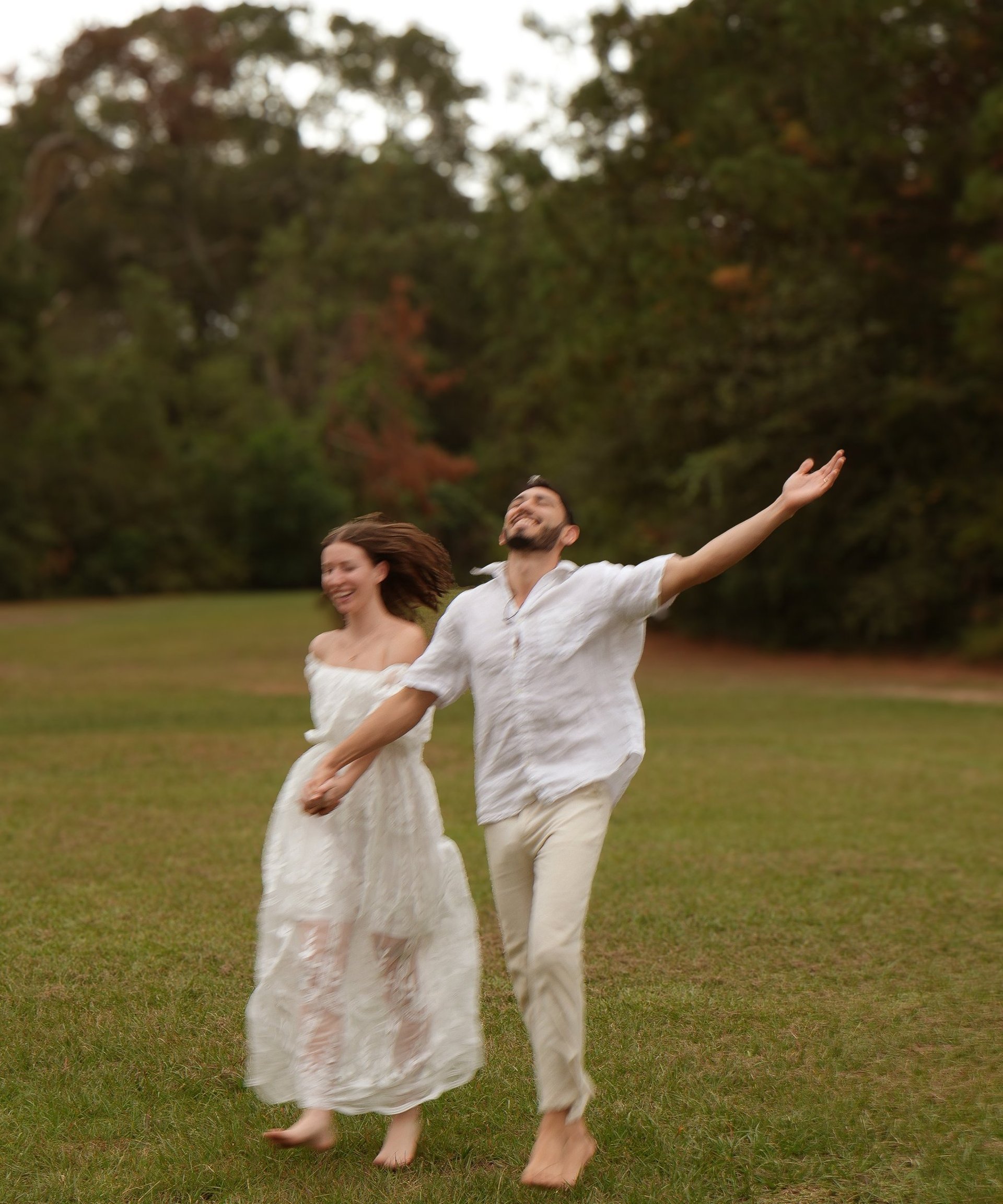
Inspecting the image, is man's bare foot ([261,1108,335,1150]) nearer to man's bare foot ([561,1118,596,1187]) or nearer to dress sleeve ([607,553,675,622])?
man's bare foot ([561,1118,596,1187])

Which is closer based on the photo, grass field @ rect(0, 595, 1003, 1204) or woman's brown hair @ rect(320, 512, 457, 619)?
grass field @ rect(0, 595, 1003, 1204)

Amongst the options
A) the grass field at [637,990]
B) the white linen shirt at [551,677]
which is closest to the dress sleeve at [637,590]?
the white linen shirt at [551,677]

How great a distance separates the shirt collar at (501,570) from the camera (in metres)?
4.37

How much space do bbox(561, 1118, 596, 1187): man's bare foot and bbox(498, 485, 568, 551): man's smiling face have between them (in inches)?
63.5

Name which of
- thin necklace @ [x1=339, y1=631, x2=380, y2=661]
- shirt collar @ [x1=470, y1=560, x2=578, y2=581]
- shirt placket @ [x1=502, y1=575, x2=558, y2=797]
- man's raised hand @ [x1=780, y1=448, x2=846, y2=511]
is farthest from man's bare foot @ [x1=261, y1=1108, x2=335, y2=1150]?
man's raised hand @ [x1=780, y1=448, x2=846, y2=511]

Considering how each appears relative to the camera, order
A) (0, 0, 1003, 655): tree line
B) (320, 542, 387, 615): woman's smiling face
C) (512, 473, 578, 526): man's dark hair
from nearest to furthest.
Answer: (512, 473, 578, 526): man's dark hair
(320, 542, 387, 615): woman's smiling face
(0, 0, 1003, 655): tree line

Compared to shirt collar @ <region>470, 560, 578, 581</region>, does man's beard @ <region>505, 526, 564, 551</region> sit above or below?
above

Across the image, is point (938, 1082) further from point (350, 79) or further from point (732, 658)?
point (350, 79)

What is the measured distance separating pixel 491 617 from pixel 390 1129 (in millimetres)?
1527

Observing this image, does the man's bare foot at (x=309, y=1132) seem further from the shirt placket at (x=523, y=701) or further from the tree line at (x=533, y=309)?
the tree line at (x=533, y=309)

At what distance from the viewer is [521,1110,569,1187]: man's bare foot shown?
416 centimetres

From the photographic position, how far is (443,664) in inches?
175

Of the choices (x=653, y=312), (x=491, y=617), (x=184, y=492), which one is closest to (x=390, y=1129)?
(x=491, y=617)

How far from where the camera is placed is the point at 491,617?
4.41 metres
